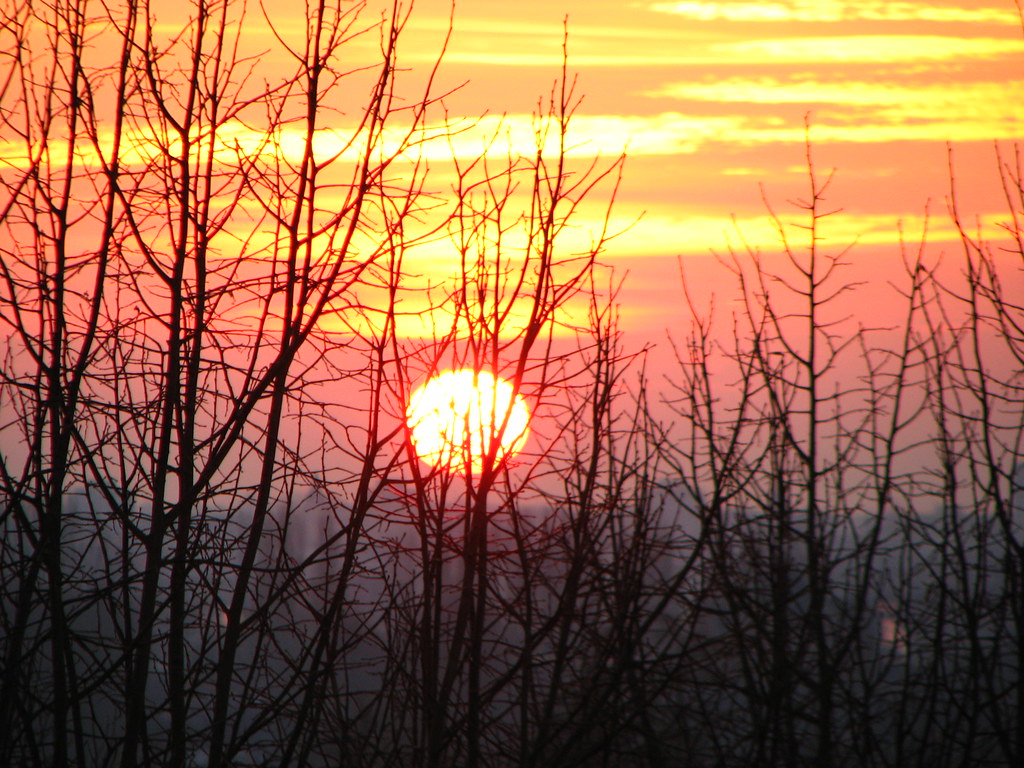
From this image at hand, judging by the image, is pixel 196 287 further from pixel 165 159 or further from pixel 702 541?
pixel 702 541

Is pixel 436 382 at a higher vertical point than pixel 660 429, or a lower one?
lower

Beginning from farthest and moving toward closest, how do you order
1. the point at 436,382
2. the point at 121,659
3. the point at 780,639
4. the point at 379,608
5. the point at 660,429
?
the point at 660,429, the point at 780,639, the point at 436,382, the point at 379,608, the point at 121,659

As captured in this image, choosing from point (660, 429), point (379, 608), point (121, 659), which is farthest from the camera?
point (660, 429)

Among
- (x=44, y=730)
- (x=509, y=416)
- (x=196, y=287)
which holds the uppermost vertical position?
(x=196, y=287)

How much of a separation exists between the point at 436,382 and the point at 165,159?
180 cm

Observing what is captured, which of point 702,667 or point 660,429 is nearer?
point 702,667

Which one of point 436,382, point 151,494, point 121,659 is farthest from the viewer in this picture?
point 436,382

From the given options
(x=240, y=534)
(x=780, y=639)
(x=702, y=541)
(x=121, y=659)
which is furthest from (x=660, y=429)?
(x=121, y=659)

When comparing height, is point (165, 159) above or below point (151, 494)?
above

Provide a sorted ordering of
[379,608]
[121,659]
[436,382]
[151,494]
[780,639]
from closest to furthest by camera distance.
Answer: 1. [121,659]
2. [151,494]
3. [379,608]
4. [436,382]
5. [780,639]

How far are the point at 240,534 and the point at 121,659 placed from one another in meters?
0.96

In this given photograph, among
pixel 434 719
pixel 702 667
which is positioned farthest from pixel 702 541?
pixel 434 719

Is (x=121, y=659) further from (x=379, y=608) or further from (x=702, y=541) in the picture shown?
(x=702, y=541)

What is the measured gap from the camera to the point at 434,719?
16.6 feet
